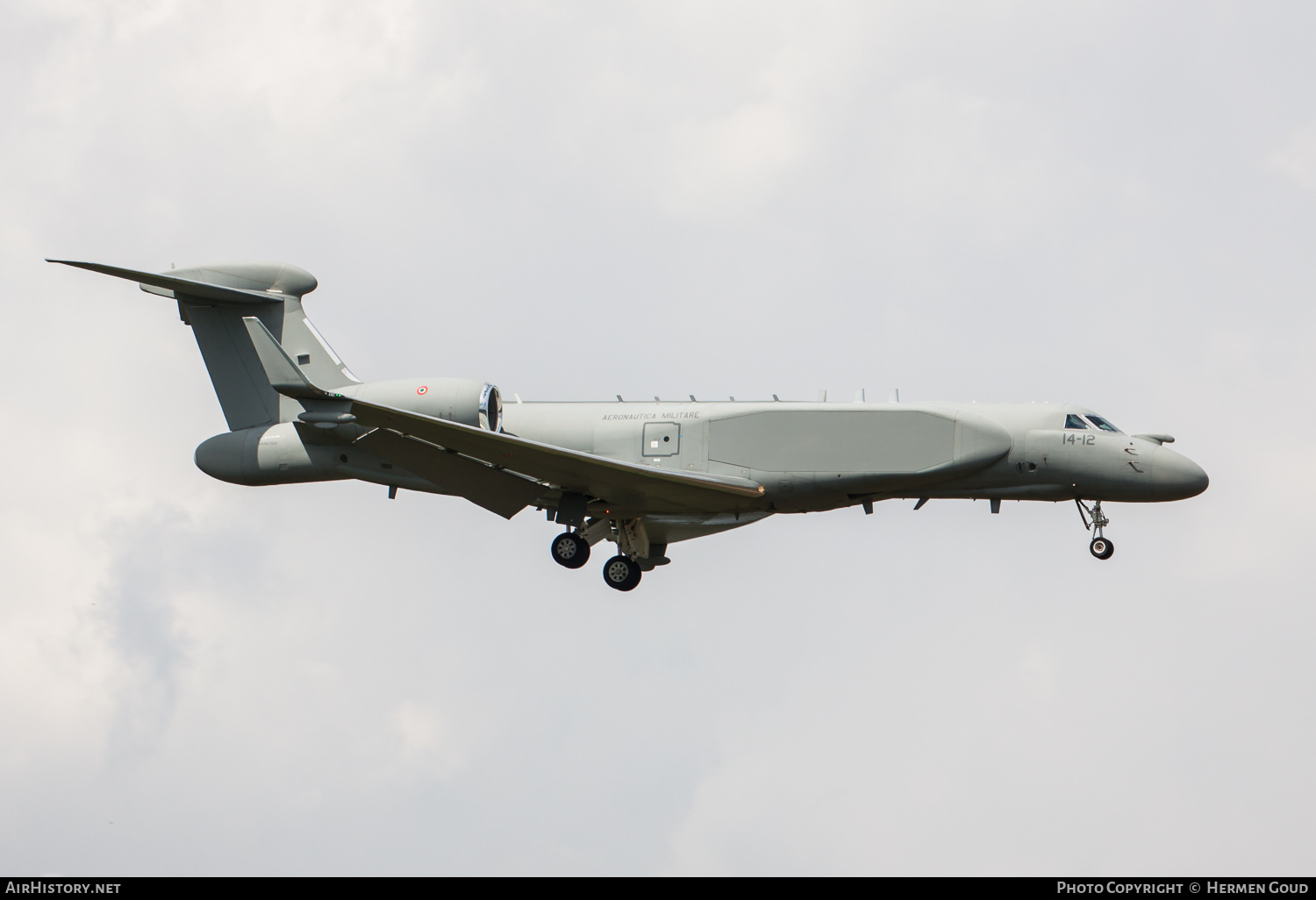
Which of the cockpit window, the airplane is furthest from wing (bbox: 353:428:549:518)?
the cockpit window

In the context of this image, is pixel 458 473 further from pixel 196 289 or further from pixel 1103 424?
pixel 1103 424

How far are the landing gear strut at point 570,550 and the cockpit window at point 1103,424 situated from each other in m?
10.6

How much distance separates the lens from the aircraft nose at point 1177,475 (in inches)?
1108

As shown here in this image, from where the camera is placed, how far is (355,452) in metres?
29.8

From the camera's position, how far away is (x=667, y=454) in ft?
95.1

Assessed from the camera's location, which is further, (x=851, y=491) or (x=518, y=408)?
(x=518, y=408)

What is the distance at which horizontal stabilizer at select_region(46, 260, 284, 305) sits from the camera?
2855cm

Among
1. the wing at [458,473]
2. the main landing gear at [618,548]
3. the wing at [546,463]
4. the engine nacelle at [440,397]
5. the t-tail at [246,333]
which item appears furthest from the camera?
the t-tail at [246,333]

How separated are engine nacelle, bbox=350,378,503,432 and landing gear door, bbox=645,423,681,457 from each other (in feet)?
11.4

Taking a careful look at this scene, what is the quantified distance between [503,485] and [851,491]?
699 centimetres

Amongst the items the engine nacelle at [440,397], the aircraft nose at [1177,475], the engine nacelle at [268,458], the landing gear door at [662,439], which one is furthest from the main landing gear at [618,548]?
the aircraft nose at [1177,475]

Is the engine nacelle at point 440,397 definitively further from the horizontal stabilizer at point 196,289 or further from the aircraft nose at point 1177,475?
the aircraft nose at point 1177,475
